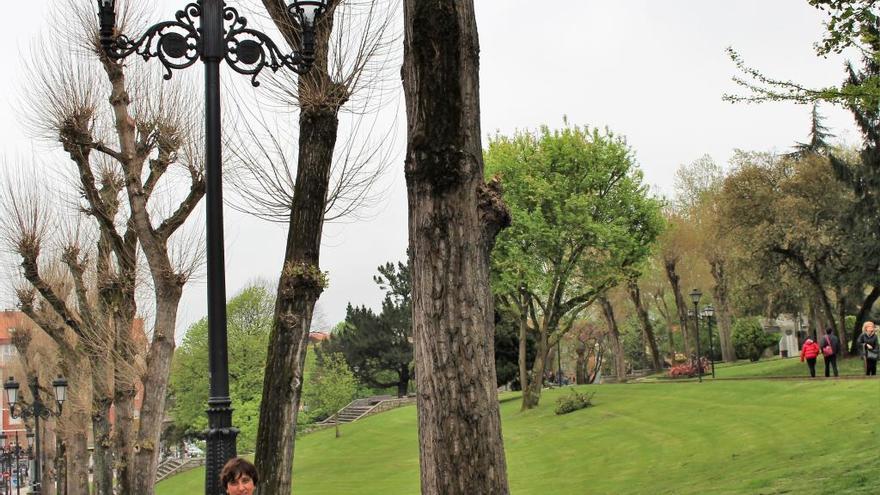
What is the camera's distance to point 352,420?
64.1 m

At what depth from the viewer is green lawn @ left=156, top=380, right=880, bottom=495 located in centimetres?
1677

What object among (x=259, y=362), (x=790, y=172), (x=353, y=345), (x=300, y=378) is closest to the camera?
(x=300, y=378)

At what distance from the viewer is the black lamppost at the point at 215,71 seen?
6516 millimetres

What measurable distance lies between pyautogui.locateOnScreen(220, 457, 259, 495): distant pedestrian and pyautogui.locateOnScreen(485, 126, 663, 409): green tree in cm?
3256

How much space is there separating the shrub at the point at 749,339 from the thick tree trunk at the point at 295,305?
5424 centimetres

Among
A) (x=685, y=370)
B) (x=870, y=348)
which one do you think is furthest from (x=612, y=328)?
(x=870, y=348)

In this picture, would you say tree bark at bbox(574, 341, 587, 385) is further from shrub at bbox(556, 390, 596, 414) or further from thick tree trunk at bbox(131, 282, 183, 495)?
thick tree trunk at bbox(131, 282, 183, 495)

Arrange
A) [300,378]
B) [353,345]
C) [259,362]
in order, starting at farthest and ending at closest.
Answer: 1. [353,345]
2. [259,362]
3. [300,378]

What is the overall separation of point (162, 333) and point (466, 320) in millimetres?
11788

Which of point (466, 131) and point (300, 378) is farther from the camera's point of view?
point (300, 378)

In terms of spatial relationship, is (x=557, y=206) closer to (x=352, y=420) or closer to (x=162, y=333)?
(x=162, y=333)

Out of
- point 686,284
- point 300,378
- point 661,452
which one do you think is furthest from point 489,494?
point 686,284

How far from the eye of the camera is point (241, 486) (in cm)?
513

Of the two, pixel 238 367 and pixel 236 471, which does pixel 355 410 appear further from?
pixel 236 471
